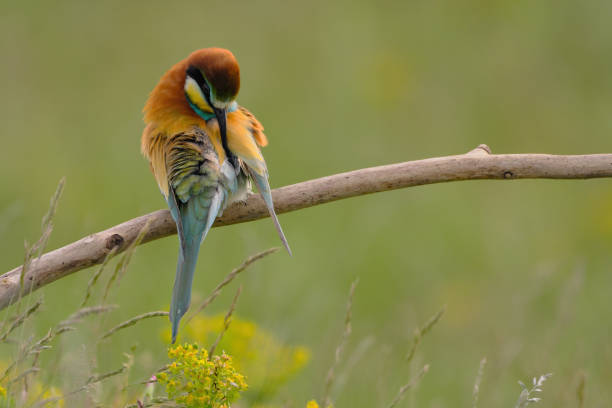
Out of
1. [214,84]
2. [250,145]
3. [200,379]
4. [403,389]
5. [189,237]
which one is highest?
[214,84]

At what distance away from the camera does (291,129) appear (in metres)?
5.80

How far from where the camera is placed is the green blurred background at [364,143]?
14.3 ft

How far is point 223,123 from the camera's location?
8.18 ft

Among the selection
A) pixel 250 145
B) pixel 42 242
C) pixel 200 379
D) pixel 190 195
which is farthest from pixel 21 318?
pixel 250 145

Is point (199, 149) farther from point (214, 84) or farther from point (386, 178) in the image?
point (386, 178)

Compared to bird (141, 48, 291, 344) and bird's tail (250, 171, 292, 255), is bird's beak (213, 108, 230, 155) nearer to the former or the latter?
bird (141, 48, 291, 344)

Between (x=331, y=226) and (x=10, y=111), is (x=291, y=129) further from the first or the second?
(x=10, y=111)

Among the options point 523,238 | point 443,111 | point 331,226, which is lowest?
point 523,238

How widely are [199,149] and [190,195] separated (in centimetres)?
22

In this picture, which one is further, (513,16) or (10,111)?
(513,16)

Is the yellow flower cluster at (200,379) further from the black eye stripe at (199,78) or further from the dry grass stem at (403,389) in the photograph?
the black eye stripe at (199,78)

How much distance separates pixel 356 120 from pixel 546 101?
1385 millimetres

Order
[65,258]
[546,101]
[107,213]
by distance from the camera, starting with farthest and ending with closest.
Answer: [546,101], [107,213], [65,258]

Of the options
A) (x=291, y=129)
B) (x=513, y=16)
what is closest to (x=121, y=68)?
(x=291, y=129)
